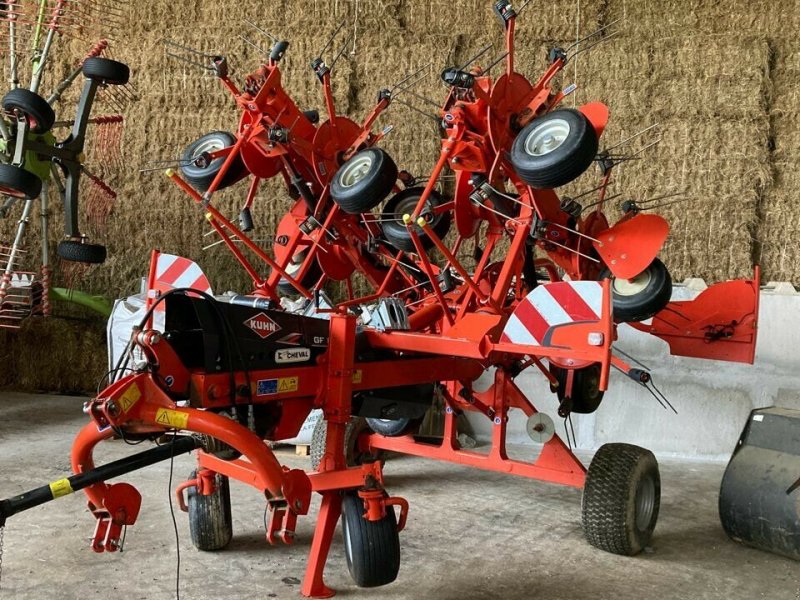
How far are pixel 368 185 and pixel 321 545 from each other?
1.71 meters

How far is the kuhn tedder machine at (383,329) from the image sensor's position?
2488 millimetres

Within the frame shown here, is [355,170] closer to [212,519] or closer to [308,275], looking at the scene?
[308,275]

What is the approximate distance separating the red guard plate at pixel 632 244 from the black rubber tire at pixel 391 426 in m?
Answer: 1.47

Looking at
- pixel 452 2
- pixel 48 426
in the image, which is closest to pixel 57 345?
pixel 48 426

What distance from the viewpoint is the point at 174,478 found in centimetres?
438

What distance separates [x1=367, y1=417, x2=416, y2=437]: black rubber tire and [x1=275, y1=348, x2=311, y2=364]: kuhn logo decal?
5.31ft

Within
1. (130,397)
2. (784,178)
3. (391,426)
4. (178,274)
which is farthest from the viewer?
(784,178)

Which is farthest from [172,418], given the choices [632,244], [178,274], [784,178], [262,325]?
[784,178]

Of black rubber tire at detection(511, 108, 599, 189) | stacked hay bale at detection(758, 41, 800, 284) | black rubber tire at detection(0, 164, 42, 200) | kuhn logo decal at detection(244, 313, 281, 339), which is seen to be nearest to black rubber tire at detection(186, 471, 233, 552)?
kuhn logo decal at detection(244, 313, 281, 339)

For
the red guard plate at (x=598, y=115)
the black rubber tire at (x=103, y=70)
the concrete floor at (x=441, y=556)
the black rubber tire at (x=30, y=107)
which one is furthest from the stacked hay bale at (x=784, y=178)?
the black rubber tire at (x=30, y=107)

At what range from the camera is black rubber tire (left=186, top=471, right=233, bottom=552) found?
3184 millimetres

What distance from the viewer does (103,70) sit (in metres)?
4.69

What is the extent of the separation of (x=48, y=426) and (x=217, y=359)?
12.5 ft

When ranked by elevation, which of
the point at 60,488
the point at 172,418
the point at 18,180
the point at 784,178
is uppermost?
the point at 784,178
